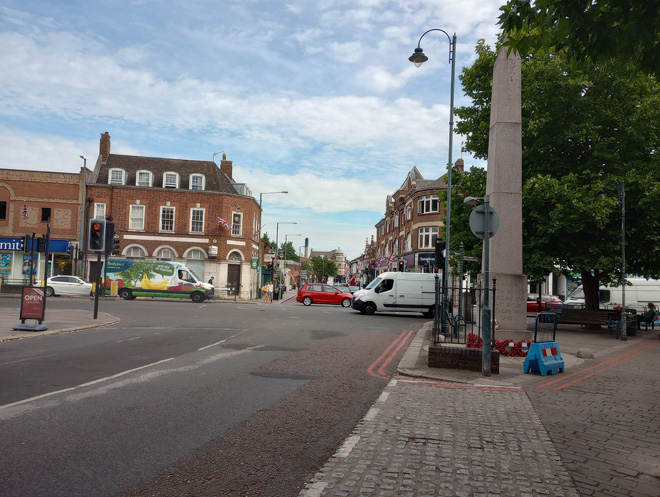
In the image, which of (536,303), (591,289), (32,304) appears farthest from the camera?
(536,303)

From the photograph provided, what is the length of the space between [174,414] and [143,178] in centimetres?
4200

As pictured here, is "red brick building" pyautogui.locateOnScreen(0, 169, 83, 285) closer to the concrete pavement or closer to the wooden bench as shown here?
the wooden bench

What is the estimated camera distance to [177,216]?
146 ft

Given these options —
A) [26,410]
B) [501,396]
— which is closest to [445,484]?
[501,396]

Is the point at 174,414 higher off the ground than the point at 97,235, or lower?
lower

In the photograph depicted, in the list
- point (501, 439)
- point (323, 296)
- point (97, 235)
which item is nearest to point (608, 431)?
point (501, 439)

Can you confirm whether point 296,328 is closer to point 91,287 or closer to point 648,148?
point 648,148

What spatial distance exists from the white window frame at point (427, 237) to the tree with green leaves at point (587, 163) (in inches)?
1101

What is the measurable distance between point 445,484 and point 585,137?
62.2ft

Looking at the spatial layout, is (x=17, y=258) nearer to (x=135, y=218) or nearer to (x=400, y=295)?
(x=135, y=218)

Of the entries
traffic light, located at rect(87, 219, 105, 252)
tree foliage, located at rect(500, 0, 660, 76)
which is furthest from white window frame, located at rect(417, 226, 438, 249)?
tree foliage, located at rect(500, 0, 660, 76)

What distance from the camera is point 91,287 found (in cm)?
3562

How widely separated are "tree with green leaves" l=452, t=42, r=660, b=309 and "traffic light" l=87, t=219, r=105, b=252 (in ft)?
48.8

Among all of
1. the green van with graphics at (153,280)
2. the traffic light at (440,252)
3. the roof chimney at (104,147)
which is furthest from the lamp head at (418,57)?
the roof chimney at (104,147)
